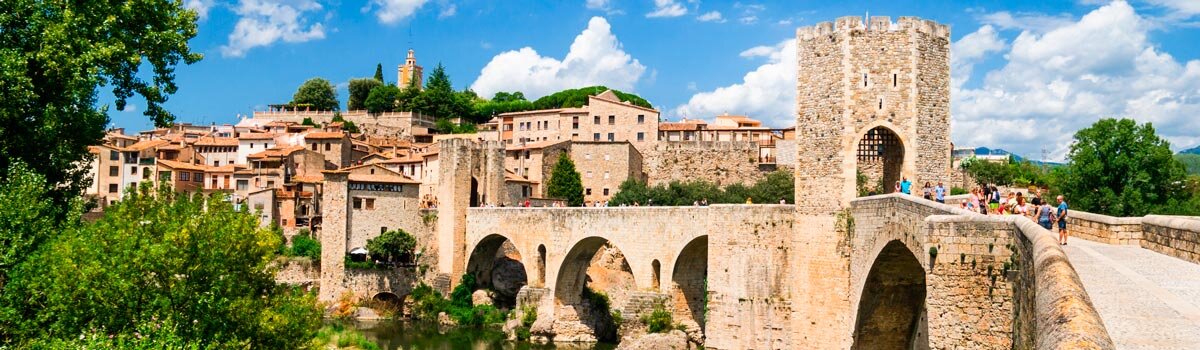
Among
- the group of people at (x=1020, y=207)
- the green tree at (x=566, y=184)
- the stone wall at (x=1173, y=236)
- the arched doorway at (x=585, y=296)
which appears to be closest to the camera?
the stone wall at (x=1173, y=236)

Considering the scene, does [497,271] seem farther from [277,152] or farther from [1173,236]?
[1173,236]

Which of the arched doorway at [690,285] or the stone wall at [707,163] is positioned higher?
the stone wall at [707,163]

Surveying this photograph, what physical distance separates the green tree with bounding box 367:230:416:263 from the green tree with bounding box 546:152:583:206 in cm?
1346

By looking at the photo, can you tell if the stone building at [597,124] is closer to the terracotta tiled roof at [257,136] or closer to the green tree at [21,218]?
the terracotta tiled roof at [257,136]

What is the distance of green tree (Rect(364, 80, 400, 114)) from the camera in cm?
9931

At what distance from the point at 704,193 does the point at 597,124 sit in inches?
571

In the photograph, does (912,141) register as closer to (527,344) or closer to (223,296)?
(223,296)

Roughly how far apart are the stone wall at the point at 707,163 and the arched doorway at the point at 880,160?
3329cm

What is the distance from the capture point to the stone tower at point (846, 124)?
23.0 meters

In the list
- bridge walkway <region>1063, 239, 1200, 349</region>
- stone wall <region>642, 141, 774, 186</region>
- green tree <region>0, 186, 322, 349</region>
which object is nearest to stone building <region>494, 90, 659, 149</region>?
stone wall <region>642, 141, 774, 186</region>

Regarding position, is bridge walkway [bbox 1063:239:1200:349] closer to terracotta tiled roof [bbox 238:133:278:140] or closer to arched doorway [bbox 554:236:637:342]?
arched doorway [bbox 554:236:637:342]

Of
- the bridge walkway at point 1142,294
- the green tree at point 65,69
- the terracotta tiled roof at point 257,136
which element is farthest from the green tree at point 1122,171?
the terracotta tiled roof at point 257,136

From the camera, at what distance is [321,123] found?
94688 millimetres

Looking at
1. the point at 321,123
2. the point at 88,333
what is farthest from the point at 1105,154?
the point at 321,123
